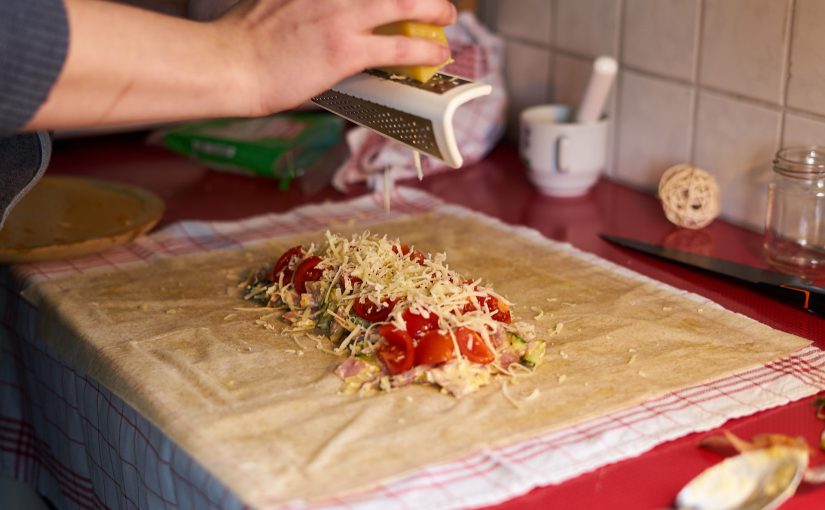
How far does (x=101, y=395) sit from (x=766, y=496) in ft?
2.48

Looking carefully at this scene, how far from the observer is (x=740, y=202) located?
5.52 feet

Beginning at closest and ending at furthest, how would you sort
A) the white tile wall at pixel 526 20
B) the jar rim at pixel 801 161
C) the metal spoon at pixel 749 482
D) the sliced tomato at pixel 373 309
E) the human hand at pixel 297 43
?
the metal spoon at pixel 749 482 < the human hand at pixel 297 43 < the sliced tomato at pixel 373 309 < the jar rim at pixel 801 161 < the white tile wall at pixel 526 20

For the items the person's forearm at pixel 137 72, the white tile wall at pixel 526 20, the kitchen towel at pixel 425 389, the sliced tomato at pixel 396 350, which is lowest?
→ the kitchen towel at pixel 425 389

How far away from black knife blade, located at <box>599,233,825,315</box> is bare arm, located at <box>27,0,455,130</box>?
55 centimetres

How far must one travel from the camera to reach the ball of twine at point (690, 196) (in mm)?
1633

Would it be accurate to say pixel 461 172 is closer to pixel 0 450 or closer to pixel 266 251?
pixel 266 251

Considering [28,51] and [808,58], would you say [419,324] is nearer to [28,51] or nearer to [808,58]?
[28,51]

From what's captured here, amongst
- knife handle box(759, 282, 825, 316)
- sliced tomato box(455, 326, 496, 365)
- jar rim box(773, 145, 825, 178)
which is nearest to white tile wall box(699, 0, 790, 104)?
jar rim box(773, 145, 825, 178)

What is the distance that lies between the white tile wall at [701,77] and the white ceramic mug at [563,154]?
0.08 m

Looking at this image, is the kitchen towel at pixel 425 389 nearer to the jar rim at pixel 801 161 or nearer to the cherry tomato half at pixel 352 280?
the cherry tomato half at pixel 352 280

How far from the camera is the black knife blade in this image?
4.39ft

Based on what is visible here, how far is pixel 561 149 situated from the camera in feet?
5.97

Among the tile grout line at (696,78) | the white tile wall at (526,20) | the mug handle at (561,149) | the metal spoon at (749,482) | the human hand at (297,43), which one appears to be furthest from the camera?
the white tile wall at (526,20)

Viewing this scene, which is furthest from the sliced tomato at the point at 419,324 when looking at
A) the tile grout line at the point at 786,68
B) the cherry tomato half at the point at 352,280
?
the tile grout line at the point at 786,68
